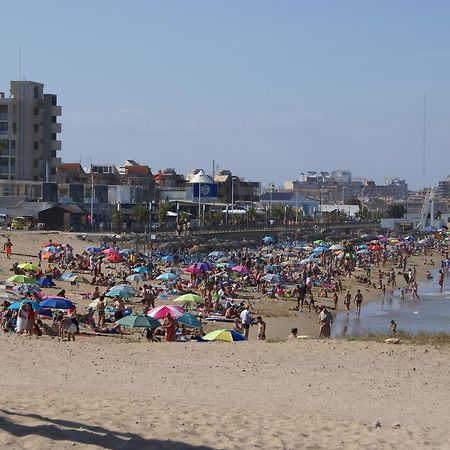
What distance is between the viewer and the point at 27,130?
7569cm

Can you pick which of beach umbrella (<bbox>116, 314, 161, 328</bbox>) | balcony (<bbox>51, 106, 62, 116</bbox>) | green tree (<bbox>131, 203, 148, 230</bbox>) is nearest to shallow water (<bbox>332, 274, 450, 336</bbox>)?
beach umbrella (<bbox>116, 314, 161, 328</bbox>)

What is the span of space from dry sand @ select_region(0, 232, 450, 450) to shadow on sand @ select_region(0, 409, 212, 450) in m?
0.01

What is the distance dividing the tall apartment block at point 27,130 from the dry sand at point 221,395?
58.3 m

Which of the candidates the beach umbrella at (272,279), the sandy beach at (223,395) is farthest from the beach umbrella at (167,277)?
the sandy beach at (223,395)

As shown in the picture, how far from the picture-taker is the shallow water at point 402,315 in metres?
31.1

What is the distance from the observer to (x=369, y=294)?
4381cm

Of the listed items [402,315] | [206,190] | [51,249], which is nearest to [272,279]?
[402,315]

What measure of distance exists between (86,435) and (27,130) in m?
68.3

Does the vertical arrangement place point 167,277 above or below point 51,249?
below

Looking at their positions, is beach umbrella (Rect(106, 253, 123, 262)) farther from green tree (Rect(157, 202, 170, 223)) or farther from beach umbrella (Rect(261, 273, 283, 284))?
green tree (Rect(157, 202, 170, 223))

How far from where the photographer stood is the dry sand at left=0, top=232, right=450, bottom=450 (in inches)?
403

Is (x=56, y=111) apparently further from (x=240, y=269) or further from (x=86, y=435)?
(x=86, y=435)

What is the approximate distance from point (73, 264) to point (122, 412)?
28255 mm

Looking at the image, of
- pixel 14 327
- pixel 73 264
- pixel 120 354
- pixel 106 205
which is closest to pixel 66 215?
pixel 106 205
